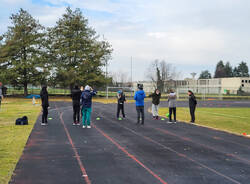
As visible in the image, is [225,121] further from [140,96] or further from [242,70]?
[242,70]

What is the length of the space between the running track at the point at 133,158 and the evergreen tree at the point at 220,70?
123596 mm

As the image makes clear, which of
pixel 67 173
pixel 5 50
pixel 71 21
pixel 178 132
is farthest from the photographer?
pixel 71 21

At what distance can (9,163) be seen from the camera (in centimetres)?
730

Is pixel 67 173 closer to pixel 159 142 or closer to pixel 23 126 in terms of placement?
pixel 159 142

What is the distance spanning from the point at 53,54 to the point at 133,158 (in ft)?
158

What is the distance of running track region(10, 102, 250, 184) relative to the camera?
20.4 feet

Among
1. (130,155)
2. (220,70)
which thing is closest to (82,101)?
(130,155)

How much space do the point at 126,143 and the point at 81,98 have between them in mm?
4675

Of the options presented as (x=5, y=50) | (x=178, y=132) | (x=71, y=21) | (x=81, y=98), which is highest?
(x=71, y=21)

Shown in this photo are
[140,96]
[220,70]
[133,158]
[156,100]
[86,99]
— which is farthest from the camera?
[220,70]

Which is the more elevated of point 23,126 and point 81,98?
point 81,98

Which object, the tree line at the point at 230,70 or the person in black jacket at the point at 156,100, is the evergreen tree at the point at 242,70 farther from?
the person in black jacket at the point at 156,100

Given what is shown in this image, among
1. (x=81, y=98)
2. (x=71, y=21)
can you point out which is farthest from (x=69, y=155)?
(x=71, y=21)

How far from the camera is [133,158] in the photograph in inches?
314
